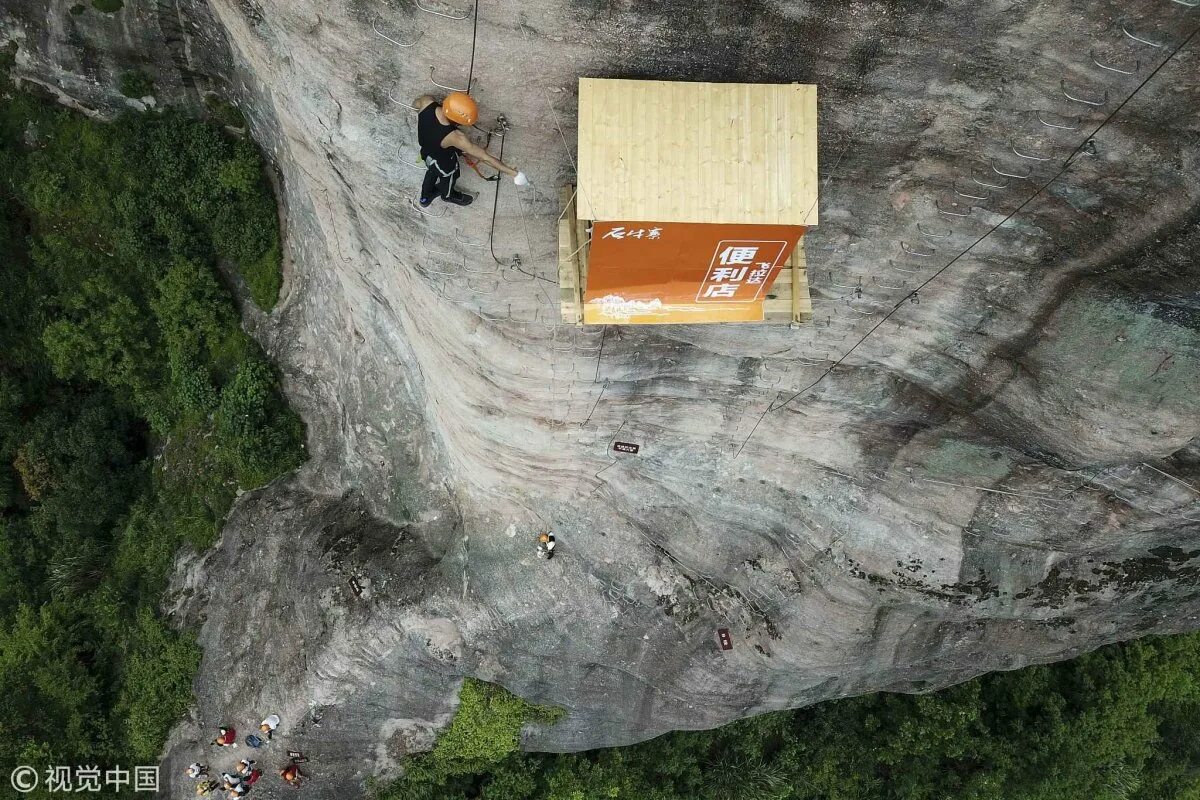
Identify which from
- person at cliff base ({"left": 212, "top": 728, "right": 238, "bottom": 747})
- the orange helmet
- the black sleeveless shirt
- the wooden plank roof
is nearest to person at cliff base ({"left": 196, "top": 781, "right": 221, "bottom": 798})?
person at cliff base ({"left": 212, "top": 728, "right": 238, "bottom": 747})

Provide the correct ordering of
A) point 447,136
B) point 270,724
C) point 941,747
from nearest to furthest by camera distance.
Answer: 1. point 447,136
2. point 270,724
3. point 941,747

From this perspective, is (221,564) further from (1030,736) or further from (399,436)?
(1030,736)

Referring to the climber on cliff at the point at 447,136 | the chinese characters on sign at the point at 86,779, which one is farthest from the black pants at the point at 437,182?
the chinese characters on sign at the point at 86,779

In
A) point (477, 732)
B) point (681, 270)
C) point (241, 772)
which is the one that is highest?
point (681, 270)

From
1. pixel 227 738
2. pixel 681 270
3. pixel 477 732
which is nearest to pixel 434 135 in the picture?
pixel 681 270

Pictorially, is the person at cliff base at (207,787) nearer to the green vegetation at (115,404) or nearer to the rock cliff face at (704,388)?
the rock cliff face at (704,388)

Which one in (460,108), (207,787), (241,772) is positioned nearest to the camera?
(460,108)

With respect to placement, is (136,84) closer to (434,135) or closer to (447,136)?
(434,135)
